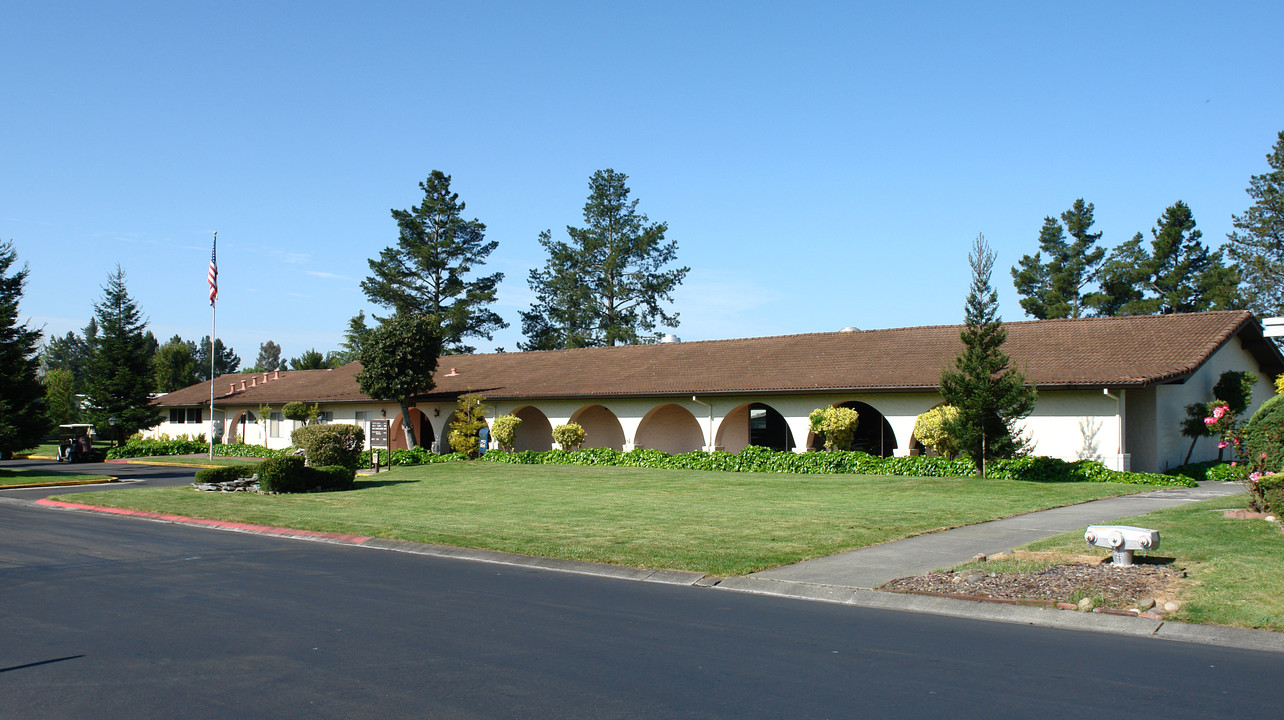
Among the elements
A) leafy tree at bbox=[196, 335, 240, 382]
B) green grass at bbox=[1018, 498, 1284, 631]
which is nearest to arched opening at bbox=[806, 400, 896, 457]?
green grass at bbox=[1018, 498, 1284, 631]

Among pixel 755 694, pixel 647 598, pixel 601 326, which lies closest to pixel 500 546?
pixel 647 598

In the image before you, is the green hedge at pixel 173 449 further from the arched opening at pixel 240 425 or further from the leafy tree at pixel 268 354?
the leafy tree at pixel 268 354

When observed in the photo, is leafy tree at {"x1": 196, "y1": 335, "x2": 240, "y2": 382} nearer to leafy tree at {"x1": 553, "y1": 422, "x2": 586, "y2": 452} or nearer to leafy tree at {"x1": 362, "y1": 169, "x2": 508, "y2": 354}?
leafy tree at {"x1": 362, "y1": 169, "x2": 508, "y2": 354}

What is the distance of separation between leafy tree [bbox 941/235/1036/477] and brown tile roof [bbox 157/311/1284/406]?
216 cm

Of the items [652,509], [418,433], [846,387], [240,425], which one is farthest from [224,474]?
[240,425]

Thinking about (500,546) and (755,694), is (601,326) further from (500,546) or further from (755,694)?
(755,694)

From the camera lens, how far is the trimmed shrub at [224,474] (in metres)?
24.0

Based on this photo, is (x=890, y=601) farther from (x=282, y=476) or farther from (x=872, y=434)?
(x=872, y=434)

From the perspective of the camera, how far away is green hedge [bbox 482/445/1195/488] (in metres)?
22.7

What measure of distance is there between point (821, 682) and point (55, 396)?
79.0 meters

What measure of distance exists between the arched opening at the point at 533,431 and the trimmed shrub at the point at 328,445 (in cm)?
1188

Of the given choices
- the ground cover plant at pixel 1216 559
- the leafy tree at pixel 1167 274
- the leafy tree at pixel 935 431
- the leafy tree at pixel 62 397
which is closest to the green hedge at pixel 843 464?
the leafy tree at pixel 935 431

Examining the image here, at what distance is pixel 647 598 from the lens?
953 cm

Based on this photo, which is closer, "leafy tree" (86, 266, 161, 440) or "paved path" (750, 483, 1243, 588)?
"paved path" (750, 483, 1243, 588)
